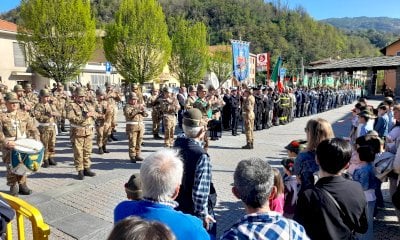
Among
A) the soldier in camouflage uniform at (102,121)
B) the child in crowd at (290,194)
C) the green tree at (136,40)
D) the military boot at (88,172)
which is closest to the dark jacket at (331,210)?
the child in crowd at (290,194)

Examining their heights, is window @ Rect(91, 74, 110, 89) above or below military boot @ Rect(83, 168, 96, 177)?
above

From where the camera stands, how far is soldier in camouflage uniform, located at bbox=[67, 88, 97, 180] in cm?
723

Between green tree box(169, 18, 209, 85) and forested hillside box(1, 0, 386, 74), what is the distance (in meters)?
53.7

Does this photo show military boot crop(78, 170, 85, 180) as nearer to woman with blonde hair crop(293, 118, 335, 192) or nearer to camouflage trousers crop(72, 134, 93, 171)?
camouflage trousers crop(72, 134, 93, 171)

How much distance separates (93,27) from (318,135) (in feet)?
73.5

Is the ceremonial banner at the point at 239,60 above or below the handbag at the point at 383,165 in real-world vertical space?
above

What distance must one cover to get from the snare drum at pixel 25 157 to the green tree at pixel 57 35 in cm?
1778

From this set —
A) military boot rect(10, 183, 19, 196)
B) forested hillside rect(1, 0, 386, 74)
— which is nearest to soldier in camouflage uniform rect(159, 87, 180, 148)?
military boot rect(10, 183, 19, 196)

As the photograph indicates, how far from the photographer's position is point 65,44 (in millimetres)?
22000

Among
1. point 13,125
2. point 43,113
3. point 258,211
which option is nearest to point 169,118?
point 43,113

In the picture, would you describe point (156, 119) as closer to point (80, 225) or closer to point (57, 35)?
point (80, 225)

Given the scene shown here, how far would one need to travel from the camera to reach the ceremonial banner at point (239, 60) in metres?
15.4

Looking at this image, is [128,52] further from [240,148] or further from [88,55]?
[240,148]

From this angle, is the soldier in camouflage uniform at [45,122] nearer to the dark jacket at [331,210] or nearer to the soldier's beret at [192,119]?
the soldier's beret at [192,119]
